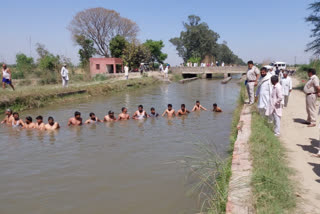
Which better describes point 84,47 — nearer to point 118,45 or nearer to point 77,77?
point 118,45

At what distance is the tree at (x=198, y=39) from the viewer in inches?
2530

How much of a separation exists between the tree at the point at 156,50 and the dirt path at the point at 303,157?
43.4 metres

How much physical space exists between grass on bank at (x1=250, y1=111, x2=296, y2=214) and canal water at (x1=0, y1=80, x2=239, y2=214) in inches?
45.5

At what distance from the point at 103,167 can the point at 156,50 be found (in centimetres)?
4722

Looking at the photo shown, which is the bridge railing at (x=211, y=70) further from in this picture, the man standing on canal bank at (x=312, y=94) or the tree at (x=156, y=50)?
the man standing on canal bank at (x=312, y=94)

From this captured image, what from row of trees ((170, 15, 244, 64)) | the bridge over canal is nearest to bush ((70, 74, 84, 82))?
the bridge over canal

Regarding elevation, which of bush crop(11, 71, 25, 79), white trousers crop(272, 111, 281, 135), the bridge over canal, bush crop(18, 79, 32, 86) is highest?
the bridge over canal

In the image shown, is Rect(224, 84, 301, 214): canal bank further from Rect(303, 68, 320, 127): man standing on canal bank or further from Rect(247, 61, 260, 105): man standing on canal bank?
Rect(247, 61, 260, 105): man standing on canal bank

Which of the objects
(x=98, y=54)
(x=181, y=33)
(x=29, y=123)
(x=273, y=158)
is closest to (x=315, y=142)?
(x=273, y=158)

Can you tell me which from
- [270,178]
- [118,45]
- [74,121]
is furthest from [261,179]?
[118,45]

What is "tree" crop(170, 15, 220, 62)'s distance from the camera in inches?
2530

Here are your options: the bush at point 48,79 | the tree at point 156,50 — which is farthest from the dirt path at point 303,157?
the tree at point 156,50

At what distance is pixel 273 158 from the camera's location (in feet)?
14.4

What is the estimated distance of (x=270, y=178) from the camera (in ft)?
11.7
